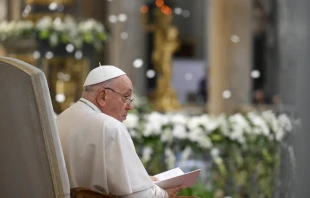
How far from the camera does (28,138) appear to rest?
4.18m

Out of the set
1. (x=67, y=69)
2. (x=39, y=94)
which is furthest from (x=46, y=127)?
(x=67, y=69)

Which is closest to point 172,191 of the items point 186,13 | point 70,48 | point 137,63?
point 70,48

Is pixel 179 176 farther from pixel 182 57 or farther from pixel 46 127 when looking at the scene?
pixel 182 57

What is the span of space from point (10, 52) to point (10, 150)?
30.2 ft

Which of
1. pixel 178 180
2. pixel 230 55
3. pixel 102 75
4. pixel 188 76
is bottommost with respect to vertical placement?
pixel 188 76

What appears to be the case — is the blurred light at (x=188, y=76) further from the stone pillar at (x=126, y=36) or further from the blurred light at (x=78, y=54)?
the blurred light at (x=78, y=54)

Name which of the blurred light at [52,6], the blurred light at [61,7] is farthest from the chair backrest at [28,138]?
the blurred light at [61,7]

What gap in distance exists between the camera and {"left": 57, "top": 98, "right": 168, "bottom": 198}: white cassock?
165 inches

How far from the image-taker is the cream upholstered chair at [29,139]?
161 inches

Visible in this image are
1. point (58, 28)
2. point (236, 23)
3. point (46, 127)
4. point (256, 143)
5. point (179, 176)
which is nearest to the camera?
point (46, 127)

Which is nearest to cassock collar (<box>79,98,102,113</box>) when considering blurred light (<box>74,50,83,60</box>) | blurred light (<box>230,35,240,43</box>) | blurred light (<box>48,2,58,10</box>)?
blurred light (<box>74,50,83,60</box>)

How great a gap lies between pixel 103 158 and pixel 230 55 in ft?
38.2

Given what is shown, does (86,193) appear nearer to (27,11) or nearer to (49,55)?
(49,55)

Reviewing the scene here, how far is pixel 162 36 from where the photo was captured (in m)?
16.0
